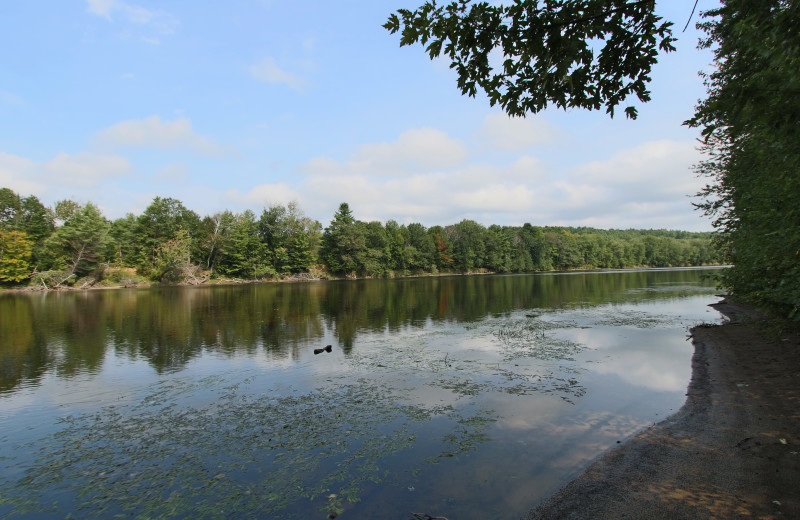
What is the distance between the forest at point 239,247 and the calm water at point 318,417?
37906 millimetres

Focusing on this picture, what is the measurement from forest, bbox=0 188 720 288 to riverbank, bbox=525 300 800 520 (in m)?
38.5

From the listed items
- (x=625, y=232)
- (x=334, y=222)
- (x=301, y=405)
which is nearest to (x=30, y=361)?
(x=301, y=405)

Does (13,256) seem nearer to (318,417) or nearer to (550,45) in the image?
(318,417)

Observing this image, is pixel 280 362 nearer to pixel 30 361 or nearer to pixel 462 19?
pixel 30 361

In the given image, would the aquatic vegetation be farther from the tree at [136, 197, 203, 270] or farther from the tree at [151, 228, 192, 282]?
the tree at [136, 197, 203, 270]

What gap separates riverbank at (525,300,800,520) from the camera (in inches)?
189

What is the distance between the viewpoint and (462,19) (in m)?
4.49

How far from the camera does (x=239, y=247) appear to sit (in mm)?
78375

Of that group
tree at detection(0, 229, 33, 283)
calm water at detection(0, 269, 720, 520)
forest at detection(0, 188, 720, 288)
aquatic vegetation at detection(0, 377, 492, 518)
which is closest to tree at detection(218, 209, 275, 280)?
forest at detection(0, 188, 720, 288)

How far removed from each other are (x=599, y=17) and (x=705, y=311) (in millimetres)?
28057

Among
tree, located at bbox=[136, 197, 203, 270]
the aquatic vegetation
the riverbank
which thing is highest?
tree, located at bbox=[136, 197, 203, 270]

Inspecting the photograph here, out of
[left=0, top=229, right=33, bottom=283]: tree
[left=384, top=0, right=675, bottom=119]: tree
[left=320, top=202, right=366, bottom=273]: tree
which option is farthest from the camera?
[left=320, top=202, right=366, bottom=273]: tree

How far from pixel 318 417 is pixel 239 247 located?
76541mm

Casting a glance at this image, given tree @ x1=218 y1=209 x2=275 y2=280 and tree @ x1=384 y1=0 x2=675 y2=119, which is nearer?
tree @ x1=384 y1=0 x2=675 y2=119
